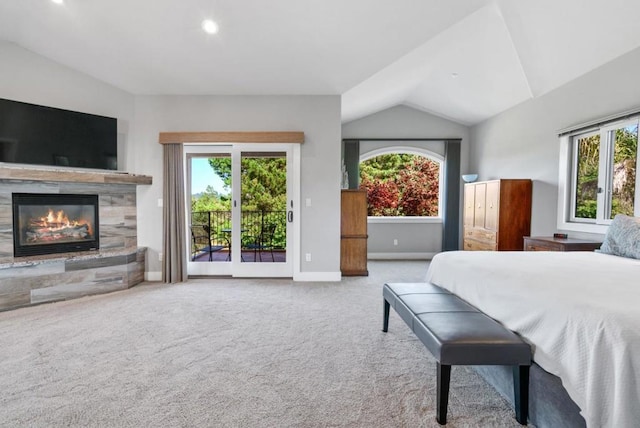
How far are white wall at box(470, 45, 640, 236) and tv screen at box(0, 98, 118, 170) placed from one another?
225 inches

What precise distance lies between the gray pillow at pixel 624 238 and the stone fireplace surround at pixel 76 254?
5.15m

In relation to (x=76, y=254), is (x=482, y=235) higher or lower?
higher

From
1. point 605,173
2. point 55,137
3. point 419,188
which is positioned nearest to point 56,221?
point 55,137

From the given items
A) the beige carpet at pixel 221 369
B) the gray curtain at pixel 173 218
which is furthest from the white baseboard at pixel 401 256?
the gray curtain at pixel 173 218

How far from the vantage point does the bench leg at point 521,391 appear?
1.61 m

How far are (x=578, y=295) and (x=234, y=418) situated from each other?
5.97 ft

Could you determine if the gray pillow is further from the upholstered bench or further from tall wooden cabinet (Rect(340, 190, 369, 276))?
tall wooden cabinet (Rect(340, 190, 369, 276))

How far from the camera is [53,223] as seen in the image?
3.82 meters

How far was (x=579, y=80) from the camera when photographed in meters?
3.77

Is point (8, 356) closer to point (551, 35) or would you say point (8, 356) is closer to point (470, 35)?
point (470, 35)

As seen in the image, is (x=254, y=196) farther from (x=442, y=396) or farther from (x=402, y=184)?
(x=442, y=396)

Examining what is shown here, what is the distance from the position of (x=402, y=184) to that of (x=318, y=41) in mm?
4034

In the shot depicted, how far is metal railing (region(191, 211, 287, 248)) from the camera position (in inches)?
188

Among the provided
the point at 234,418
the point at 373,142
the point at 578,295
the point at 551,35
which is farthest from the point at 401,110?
the point at 234,418
